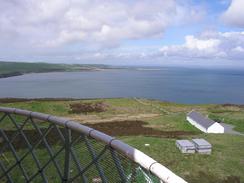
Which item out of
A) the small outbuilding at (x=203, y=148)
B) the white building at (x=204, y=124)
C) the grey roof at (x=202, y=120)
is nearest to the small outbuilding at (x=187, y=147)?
the small outbuilding at (x=203, y=148)

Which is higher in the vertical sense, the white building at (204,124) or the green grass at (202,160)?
the green grass at (202,160)

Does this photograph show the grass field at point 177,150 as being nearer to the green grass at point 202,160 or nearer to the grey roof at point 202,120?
the green grass at point 202,160

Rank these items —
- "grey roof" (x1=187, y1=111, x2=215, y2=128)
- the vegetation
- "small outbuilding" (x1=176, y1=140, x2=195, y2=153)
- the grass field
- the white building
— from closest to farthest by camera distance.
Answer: the grass field, "small outbuilding" (x1=176, y1=140, x2=195, y2=153), the white building, "grey roof" (x1=187, y1=111, x2=215, y2=128), the vegetation

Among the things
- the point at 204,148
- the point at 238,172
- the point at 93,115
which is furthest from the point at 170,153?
the point at 93,115

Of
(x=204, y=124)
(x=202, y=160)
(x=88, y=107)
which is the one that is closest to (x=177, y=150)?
(x=202, y=160)

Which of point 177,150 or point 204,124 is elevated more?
point 177,150

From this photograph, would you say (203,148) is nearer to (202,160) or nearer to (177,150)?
(202,160)

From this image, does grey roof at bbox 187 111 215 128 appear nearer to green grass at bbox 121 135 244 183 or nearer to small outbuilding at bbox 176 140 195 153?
green grass at bbox 121 135 244 183

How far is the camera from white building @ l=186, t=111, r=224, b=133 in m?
39.1

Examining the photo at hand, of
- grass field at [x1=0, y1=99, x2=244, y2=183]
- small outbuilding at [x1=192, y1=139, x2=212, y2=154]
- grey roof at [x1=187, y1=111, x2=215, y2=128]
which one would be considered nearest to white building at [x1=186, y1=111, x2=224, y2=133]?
grey roof at [x1=187, y1=111, x2=215, y2=128]

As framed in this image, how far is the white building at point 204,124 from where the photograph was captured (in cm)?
3906

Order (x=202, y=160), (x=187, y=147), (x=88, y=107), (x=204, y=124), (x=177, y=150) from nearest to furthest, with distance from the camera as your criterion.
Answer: (x=202, y=160) < (x=187, y=147) < (x=177, y=150) < (x=204, y=124) < (x=88, y=107)

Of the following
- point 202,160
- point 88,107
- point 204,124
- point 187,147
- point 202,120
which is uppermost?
point 187,147

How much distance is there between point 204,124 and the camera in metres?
41.0
